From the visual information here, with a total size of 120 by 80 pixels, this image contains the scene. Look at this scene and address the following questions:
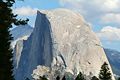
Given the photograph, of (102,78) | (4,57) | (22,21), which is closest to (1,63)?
(4,57)

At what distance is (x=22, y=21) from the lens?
131 ft

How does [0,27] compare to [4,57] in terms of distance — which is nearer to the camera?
[0,27]

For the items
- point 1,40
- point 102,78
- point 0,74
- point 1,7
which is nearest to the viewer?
point 1,7

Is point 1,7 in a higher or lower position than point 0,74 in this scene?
higher

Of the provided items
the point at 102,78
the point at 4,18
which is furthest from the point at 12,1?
the point at 102,78

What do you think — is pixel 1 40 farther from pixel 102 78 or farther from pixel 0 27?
pixel 102 78

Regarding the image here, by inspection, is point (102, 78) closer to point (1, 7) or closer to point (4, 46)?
point (4, 46)

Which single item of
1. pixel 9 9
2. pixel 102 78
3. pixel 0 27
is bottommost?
pixel 0 27

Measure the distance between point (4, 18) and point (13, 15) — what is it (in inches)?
97.0

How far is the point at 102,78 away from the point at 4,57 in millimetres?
24937

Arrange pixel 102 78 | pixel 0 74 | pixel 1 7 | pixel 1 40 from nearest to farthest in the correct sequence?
pixel 1 7 → pixel 0 74 → pixel 1 40 → pixel 102 78

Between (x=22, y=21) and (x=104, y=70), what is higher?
(x=104, y=70)

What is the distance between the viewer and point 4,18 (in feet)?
125

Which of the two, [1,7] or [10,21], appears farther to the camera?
[10,21]
